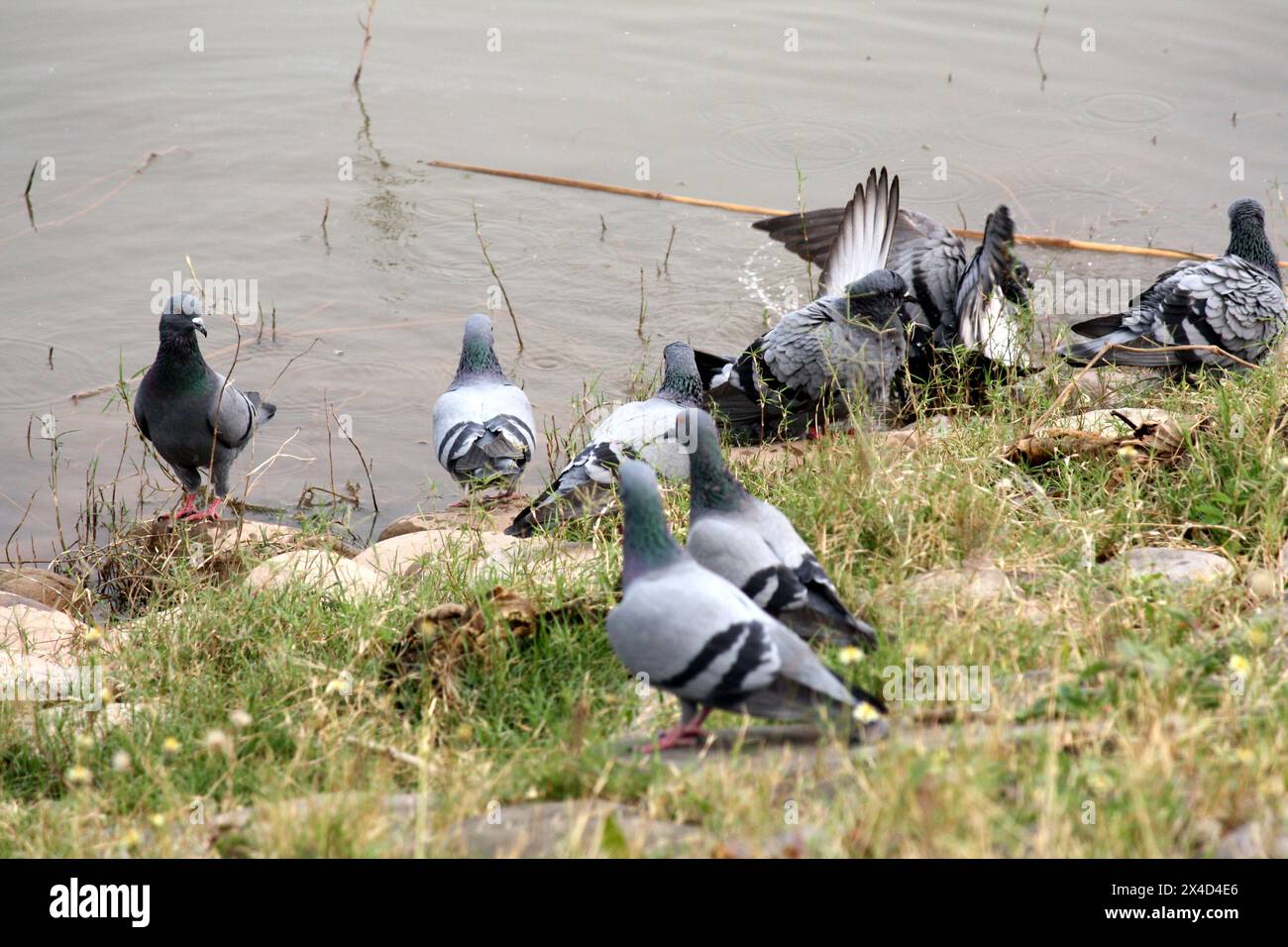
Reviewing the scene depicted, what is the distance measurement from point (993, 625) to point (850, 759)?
87cm

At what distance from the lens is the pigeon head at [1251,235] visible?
591cm

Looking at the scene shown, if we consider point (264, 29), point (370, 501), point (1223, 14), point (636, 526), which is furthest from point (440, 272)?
point (1223, 14)

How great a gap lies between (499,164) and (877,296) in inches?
163

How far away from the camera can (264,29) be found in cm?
1062

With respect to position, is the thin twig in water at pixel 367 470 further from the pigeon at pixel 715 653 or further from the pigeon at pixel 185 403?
the pigeon at pixel 715 653

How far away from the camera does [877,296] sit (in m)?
5.49

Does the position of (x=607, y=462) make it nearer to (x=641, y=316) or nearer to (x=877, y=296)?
(x=877, y=296)

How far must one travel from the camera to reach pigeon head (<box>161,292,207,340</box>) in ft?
17.1

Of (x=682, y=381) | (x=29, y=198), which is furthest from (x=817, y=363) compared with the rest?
(x=29, y=198)

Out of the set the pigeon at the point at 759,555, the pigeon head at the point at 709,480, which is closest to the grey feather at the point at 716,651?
the pigeon at the point at 759,555

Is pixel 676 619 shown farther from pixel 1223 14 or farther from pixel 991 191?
pixel 1223 14

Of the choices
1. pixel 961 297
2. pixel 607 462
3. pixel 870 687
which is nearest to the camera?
pixel 870 687

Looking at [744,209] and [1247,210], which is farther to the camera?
[744,209]

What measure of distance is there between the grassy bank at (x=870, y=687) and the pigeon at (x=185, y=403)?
878 millimetres
